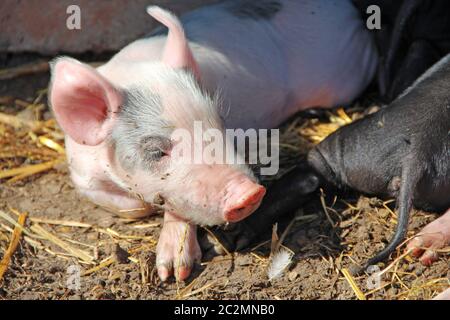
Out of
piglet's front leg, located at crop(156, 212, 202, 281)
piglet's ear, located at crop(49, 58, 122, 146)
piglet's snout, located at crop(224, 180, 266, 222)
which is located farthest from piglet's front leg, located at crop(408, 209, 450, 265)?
piglet's ear, located at crop(49, 58, 122, 146)

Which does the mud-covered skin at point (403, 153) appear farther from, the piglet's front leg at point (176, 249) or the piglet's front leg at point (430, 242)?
the piglet's front leg at point (176, 249)

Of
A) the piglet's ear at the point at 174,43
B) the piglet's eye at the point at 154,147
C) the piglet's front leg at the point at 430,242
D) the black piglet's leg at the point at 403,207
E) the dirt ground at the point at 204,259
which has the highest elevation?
the piglet's ear at the point at 174,43

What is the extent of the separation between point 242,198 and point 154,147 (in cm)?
44

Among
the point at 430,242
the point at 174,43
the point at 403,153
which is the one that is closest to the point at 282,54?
the point at 174,43

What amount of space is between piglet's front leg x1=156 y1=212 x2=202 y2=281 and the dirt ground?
0.15 feet

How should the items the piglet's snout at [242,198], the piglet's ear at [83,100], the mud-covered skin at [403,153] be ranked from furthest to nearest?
1. the mud-covered skin at [403,153]
2. the piglet's ear at [83,100]
3. the piglet's snout at [242,198]

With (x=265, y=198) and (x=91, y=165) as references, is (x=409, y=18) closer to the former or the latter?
(x=265, y=198)

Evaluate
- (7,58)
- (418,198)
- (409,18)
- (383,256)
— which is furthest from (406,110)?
(7,58)

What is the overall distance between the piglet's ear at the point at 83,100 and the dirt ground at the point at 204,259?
0.54m

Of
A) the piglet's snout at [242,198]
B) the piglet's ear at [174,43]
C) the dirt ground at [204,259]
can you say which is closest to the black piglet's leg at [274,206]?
the dirt ground at [204,259]

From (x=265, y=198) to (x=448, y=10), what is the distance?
1.59 metres

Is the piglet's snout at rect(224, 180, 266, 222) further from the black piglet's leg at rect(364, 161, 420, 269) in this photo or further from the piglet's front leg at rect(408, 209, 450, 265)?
the piglet's front leg at rect(408, 209, 450, 265)

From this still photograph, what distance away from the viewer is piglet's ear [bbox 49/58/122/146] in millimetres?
3494

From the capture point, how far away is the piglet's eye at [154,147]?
3.51 meters
